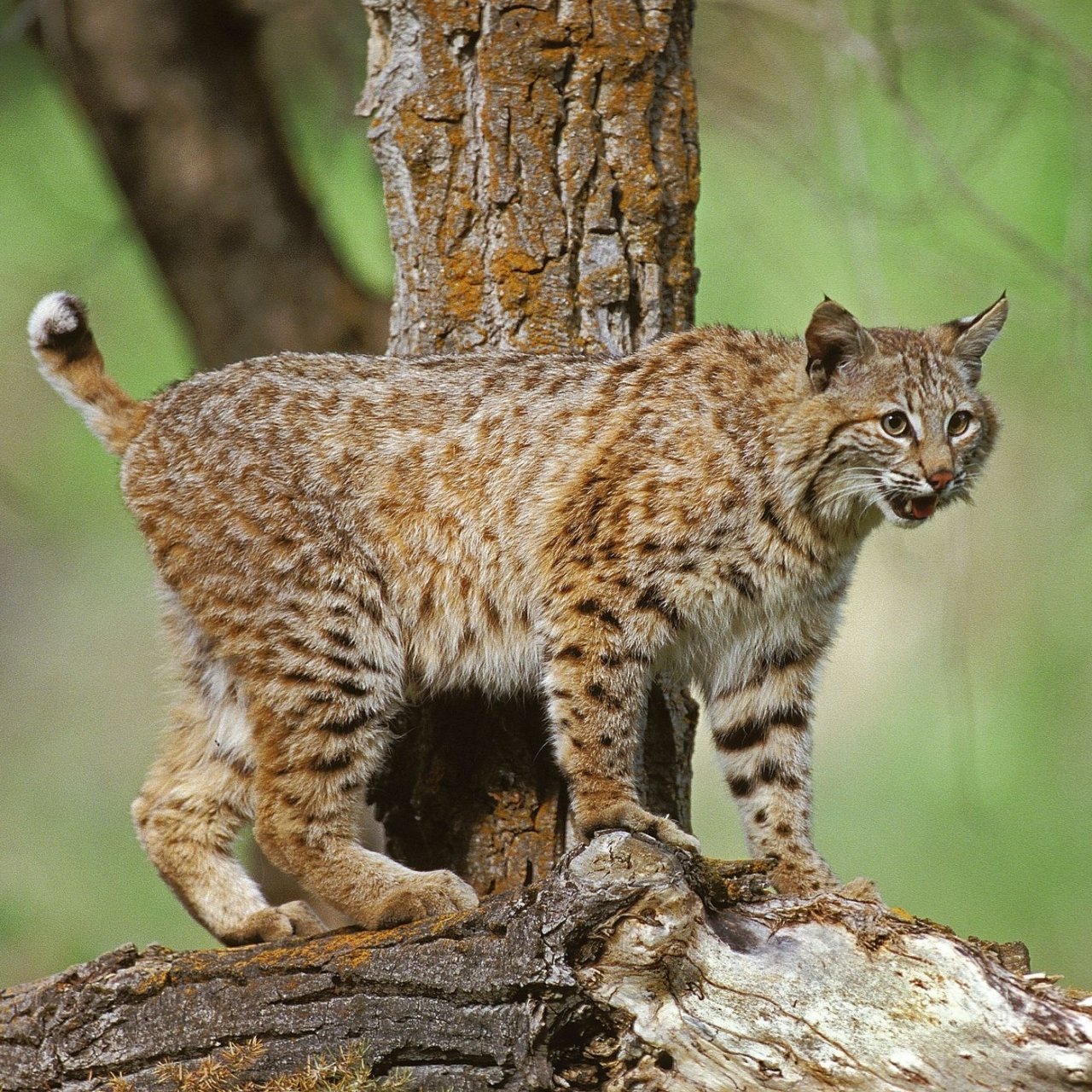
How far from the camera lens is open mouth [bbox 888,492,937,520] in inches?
159

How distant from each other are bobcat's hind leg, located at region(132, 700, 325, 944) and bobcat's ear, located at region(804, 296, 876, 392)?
215 centimetres

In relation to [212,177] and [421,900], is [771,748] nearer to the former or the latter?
[421,900]

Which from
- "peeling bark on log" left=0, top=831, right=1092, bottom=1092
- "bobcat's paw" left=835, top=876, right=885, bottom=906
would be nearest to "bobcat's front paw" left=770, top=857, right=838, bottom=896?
"bobcat's paw" left=835, top=876, right=885, bottom=906

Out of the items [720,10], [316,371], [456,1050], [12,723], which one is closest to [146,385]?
[12,723]

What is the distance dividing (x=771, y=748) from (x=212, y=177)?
4000 millimetres

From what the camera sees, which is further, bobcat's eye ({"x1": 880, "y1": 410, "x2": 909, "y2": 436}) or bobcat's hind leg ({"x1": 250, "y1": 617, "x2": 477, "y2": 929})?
bobcat's hind leg ({"x1": 250, "y1": 617, "x2": 477, "y2": 929})

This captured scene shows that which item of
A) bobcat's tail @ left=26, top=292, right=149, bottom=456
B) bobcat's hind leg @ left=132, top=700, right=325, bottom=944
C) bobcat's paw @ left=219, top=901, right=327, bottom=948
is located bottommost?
bobcat's paw @ left=219, top=901, right=327, bottom=948

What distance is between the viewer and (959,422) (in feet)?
13.7

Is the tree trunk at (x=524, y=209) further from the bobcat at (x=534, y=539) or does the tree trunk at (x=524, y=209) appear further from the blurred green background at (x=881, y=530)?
the blurred green background at (x=881, y=530)

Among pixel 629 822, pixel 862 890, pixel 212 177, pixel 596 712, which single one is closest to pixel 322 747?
pixel 596 712

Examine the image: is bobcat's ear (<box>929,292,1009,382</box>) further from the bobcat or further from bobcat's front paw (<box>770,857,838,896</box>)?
bobcat's front paw (<box>770,857,838,896</box>)

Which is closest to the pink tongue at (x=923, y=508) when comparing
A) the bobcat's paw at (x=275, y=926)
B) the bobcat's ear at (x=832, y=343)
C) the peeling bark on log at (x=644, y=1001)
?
the bobcat's ear at (x=832, y=343)

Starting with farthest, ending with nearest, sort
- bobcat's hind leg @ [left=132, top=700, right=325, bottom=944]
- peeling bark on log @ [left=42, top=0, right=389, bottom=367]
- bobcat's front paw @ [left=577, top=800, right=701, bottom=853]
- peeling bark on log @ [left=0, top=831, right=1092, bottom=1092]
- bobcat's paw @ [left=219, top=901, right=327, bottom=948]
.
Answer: peeling bark on log @ [left=42, top=0, right=389, bottom=367] < bobcat's hind leg @ [left=132, top=700, right=325, bottom=944] < bobcat's paw @ [left=219, top=901, right=327, bottom=948] < bobcat's front paw @ [left=577, top=800, right=701, bottom=853] < peeling bark on log @ [left=0, top=831, right=1092, bottom=1092]

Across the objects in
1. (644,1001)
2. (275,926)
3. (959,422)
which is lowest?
(644,1001)
